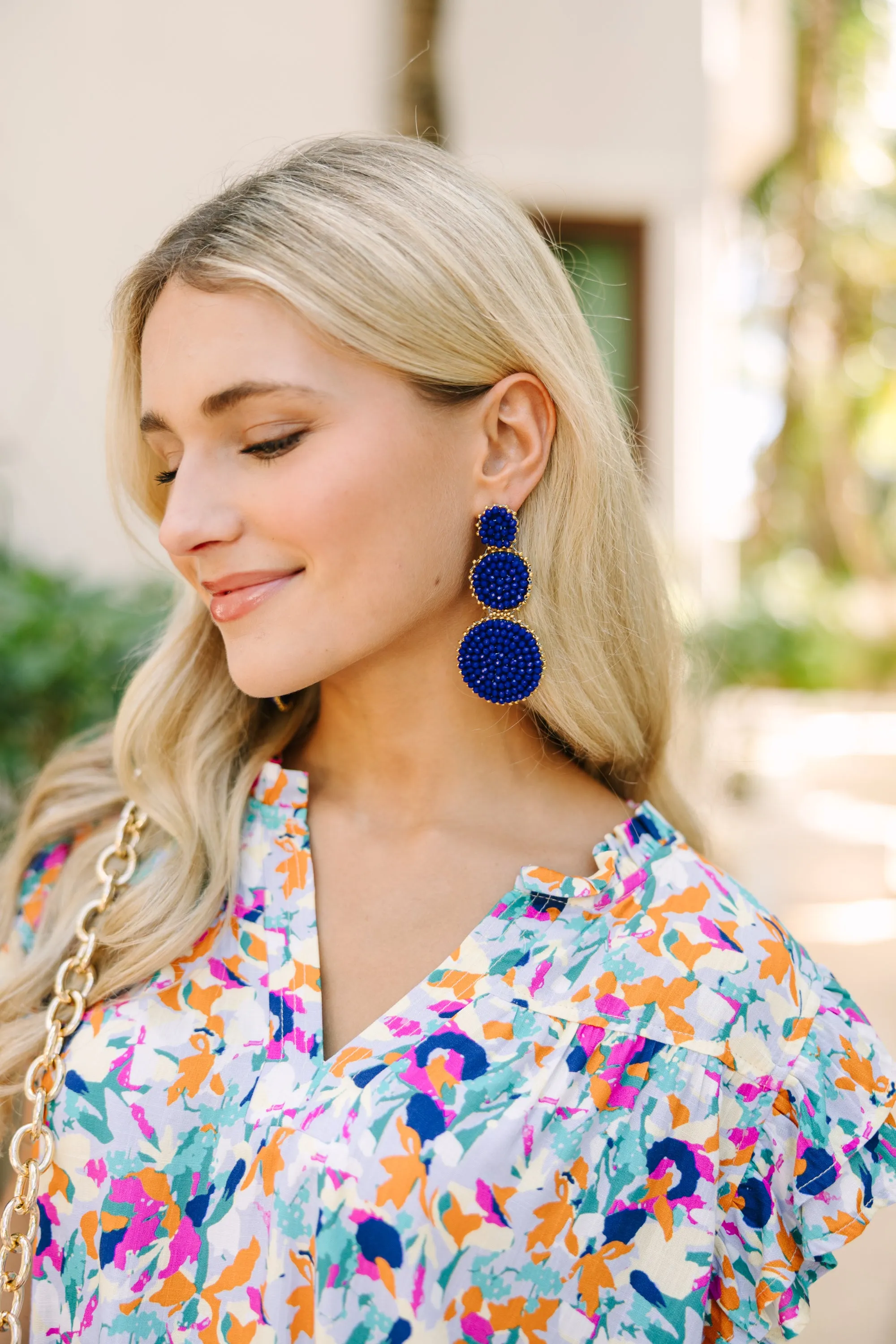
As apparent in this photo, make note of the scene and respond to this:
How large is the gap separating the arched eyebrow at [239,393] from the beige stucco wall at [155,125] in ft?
8.89

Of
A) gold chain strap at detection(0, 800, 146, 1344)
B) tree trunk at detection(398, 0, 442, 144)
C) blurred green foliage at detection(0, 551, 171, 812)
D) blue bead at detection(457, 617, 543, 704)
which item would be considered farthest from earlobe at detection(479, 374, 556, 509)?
tree trunk at detection(398, 0, 442, 144)

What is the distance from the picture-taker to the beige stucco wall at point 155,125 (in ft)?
14.4

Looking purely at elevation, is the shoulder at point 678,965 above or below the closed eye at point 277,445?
below

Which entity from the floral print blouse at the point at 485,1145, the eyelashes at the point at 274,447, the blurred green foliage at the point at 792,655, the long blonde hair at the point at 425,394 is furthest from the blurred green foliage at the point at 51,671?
the blurred green foliage at the point at 792,655

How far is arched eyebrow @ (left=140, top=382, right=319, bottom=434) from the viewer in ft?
4.85

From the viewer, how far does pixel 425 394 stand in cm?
158

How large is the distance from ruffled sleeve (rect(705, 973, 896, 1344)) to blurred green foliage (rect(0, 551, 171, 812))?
1722 millimetres

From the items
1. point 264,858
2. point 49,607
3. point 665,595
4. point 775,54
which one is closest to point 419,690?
point 264,858

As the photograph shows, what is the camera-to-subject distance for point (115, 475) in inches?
75.5

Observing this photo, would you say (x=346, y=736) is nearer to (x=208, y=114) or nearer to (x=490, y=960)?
(x=490, y=960)

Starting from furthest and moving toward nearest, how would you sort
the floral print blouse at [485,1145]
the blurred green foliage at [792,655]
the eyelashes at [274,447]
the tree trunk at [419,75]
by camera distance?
the blurred green foliage at [792,655], the tree trunk at [419,75], the eyelashes at [274,447], the floral print blouse at [485,1145]

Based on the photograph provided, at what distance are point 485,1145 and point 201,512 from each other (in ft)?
2.90

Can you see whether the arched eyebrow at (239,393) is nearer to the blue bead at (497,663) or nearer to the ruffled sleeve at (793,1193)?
the blue bead at (497,663)

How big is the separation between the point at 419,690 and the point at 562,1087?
0.61 metres
